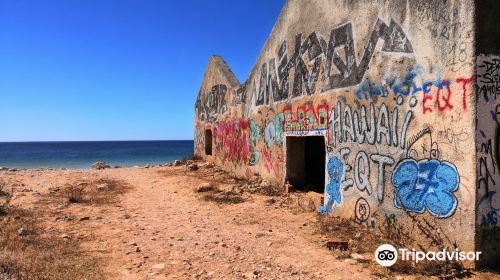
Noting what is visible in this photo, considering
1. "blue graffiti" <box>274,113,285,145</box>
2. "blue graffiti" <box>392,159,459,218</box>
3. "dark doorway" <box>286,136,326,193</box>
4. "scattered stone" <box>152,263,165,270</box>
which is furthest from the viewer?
"blue graffiti" <box>274,113,285,145</box>

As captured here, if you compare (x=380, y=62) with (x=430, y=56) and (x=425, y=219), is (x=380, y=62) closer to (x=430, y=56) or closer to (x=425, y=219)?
(x=430, y=56)

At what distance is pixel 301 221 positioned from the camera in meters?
6.45

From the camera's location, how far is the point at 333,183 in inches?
254

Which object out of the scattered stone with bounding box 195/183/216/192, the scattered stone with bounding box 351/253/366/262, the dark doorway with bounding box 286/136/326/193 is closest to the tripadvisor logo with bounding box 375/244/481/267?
the scattered stone with bounding box 351/253/366/262

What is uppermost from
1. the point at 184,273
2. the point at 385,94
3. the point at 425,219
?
the point at 385,94

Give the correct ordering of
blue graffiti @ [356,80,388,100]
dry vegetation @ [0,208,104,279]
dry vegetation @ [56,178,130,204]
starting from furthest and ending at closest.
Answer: dry vegetation @ [56,178,130,204]
blue graffiti @ [356,80,388,100]
dry vegetation @ [0,208,104,279]

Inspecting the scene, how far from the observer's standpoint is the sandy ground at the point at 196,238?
423cm

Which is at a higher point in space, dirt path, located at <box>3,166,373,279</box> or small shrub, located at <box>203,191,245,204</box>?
small shrub, located at <box>203,191,245,204</box>

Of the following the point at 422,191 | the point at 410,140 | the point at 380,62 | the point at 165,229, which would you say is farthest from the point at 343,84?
the point at 165,229

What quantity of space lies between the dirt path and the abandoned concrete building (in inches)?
45.0

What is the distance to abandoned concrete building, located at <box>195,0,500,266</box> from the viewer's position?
3.98 metres

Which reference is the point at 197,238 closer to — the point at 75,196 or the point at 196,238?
the point at 196,238

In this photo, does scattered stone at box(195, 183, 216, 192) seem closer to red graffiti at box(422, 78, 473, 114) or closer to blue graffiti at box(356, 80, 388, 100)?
blue graffiti at box(356, 80, 388, 100)

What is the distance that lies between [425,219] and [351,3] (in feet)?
11.8
